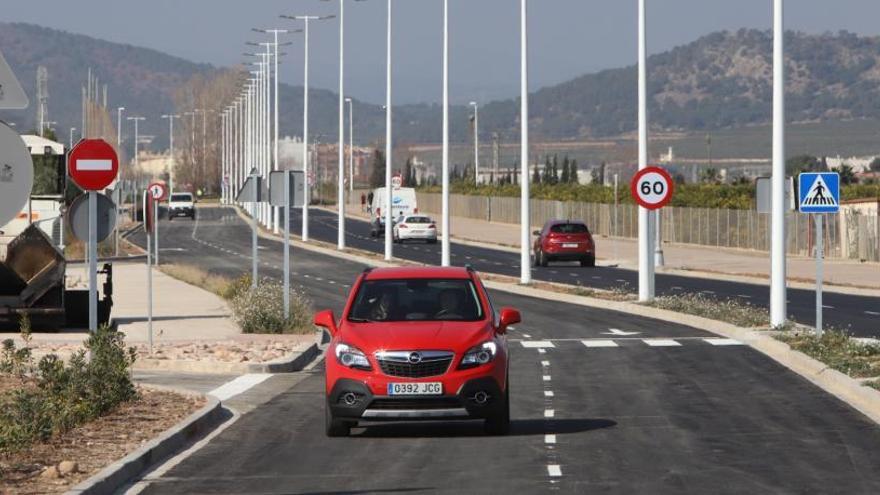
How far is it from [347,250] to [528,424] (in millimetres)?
64503

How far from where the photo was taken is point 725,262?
73688 millimetres

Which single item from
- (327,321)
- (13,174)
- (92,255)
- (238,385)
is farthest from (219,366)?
(13,174)

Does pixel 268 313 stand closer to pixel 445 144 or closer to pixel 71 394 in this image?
pixel 71 394

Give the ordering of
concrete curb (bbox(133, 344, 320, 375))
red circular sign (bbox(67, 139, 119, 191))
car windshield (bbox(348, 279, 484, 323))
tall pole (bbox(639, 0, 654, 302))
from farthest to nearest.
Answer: tall pole (bbox(639, 0, 654, 302))
concrete curb (bbox(133, 344, 320, 375))
red circular sign (bbox(67, 139, 119, 191))
car windshield (bbox(348, 279, 484, 323))

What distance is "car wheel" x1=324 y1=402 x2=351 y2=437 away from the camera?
18344mm

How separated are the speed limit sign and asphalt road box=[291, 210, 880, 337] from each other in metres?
3.84

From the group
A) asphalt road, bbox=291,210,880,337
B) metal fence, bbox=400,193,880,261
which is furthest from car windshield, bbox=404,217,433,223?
metal fence, bbox=400,193,880,261

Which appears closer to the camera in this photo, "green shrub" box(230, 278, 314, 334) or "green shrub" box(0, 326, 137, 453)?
"green shrub" box(0, 326, 137, 453)

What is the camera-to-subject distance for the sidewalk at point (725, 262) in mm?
60475

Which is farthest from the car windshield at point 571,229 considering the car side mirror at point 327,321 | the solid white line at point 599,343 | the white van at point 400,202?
the car side mirror at point 327,321

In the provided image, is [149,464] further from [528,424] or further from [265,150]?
[265,150]

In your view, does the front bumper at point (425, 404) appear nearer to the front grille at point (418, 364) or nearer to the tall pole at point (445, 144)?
the front grille at point (418, 364)

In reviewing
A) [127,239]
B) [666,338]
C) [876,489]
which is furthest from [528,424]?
[127,239]

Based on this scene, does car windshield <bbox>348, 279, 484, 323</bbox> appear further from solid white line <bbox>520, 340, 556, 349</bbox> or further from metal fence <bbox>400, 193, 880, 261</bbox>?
metal fence <bbox>400, 193, 880, 261</bbox>
